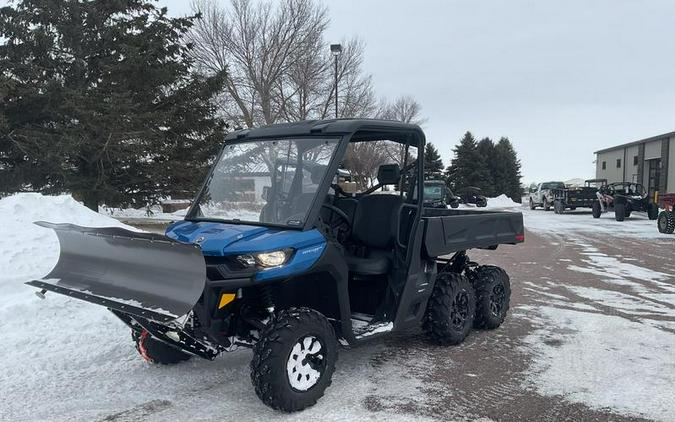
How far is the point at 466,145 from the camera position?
5903 centimetres

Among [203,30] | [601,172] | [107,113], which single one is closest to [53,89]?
[107,113]

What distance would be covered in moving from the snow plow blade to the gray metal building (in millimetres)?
32566

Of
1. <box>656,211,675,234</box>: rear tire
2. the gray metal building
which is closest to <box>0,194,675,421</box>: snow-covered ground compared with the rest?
<box>656,211,675,234</box>: rear tire

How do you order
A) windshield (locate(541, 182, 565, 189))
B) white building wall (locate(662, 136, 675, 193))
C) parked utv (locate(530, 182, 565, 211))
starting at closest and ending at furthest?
1. white building wall (locate(662, 136, 675, 193))
2. parked utv (locate(530, 182, 565, 211))
3. windshield (locate(541, 182, 565, 189))

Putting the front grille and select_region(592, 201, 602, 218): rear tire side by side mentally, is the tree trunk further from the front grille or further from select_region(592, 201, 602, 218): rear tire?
select_region(592, 201, 602, 218): rear tire

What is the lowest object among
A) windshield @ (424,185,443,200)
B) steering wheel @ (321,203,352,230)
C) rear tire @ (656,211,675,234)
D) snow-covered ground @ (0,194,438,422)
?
snow-covered ground @ (0,194,438,422)

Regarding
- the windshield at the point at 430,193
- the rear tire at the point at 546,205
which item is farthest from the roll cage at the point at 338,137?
the rear tire at the point at 546,205

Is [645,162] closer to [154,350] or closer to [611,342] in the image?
[611,342]

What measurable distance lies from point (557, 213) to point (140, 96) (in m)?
23.9

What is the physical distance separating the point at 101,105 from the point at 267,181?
12.6 meters

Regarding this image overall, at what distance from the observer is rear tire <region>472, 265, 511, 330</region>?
20.3ft

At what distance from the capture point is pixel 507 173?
62469mm

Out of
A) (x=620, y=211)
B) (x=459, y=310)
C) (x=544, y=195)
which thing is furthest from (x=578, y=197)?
(x=459, y=310)

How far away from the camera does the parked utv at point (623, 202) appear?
2519 cm
